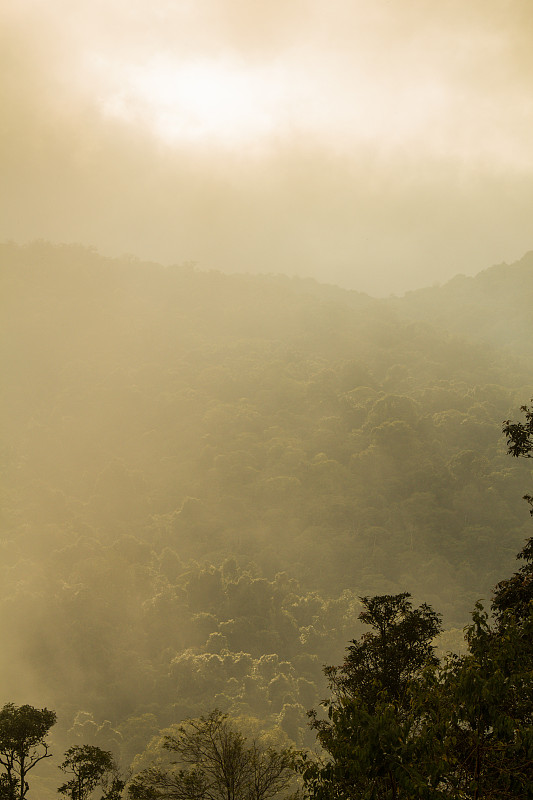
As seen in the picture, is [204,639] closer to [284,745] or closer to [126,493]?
[284,745]

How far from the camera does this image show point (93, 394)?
6043 inches

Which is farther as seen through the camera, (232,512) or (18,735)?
(232,512)

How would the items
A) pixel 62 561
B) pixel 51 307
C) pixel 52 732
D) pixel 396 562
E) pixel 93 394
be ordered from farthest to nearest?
1. pixel 51 307
2. pixel 93 394
3. pixel 396 562
4. pixel 62 561
5. pixel 52 732

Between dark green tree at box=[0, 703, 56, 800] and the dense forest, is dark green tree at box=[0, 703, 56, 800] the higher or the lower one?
the lower one

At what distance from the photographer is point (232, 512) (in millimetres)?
100812

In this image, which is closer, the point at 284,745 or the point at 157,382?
the point at 284,745

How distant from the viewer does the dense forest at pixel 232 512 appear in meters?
63.0

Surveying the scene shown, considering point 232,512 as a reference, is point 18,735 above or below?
below

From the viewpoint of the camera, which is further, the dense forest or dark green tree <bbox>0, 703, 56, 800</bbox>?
the dense forest

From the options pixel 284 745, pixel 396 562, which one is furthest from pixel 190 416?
pixel 284 745

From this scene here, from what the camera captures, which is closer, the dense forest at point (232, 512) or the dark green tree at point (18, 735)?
the dark green tree at point (18, 735)

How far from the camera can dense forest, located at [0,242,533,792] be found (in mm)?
62969

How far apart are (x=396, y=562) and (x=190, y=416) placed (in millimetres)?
59976

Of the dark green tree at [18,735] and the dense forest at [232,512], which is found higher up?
the dense forest at [232,512]
